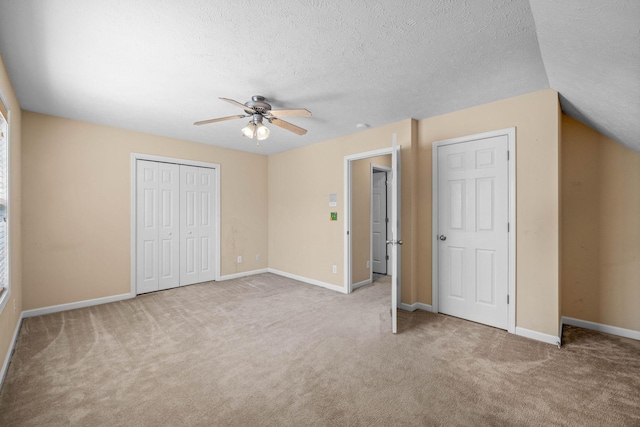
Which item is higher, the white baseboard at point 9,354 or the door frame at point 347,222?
the door frame at point 347,222

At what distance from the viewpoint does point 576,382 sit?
2.09 m

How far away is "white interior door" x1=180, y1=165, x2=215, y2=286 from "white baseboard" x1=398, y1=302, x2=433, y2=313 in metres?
3.41

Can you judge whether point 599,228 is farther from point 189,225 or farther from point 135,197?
point 135,197

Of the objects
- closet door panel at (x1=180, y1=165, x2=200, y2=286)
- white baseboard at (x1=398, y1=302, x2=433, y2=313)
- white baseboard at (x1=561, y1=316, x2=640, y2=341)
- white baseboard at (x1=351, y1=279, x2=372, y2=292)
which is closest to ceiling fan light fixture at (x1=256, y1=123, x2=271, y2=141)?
closet door panel at (x1=180, y1=165, x2=200, y2=286)

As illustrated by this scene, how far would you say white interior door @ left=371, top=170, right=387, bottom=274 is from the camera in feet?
18.6

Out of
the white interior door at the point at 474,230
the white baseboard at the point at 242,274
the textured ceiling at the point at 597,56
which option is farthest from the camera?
the white baseboard at the point at 242,274

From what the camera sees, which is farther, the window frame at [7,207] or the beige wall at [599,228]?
the beige wall at [599,228]

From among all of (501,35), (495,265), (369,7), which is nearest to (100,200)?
(369,7)

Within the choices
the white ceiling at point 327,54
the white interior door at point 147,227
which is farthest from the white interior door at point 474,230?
the white interior door at point 147,227

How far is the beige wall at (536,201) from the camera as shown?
2.68 meters

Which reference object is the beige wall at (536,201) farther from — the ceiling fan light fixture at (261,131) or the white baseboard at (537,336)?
the ceiling fan light fixture at (261,131)

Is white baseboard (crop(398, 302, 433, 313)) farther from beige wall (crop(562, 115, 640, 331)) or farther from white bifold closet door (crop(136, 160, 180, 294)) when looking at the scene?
white bifold closet door (crop(136, 160, 180, 294))

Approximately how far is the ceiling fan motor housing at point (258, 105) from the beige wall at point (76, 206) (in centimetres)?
246

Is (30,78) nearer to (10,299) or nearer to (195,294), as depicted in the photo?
(10,299)
